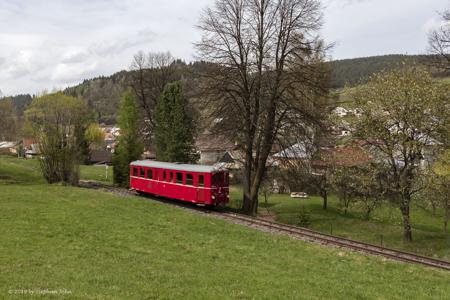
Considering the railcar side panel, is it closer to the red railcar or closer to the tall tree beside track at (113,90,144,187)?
the red railcar

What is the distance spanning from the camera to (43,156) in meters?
34.8

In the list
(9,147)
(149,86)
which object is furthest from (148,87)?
(9,147)

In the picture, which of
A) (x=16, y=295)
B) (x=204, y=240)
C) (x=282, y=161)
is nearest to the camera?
(x=16, y=295)

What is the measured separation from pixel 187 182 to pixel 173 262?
1383 cm

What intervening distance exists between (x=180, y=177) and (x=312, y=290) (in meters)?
17.3

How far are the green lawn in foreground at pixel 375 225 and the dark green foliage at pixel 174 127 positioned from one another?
342 inches

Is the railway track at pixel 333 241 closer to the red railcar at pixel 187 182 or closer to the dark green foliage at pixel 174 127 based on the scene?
the red railcar at pixel 187 182

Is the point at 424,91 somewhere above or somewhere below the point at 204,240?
above

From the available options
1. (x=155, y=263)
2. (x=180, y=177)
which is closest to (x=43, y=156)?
(x=180, y=177)

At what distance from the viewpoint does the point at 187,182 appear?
88.3 feet

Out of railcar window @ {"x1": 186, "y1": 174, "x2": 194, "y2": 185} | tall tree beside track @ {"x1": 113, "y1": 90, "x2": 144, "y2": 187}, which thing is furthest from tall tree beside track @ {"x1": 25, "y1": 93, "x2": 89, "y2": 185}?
railcar window @ {"x1": 186, "y1": 174, "x2": 194, "y2": 185}

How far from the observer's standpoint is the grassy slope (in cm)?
1012

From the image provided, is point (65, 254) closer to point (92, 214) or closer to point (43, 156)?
point (92, 214)

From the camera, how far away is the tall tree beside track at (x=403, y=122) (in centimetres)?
2205
